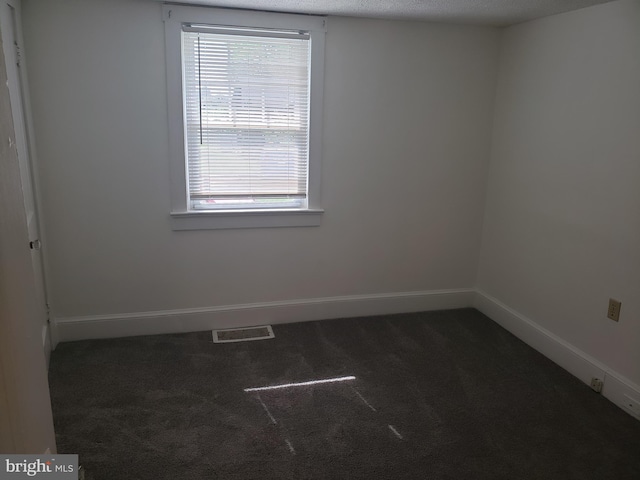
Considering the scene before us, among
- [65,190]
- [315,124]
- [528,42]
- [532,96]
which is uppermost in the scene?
[528,42]

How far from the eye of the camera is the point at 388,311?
3.75m

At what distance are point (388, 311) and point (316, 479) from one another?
1.91 metres

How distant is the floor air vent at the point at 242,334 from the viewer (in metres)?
3.24

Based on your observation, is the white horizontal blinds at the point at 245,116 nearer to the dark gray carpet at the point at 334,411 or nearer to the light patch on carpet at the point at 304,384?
the dark gray carpet at the point at 334,411

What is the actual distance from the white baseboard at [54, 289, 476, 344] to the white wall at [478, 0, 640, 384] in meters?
0.59

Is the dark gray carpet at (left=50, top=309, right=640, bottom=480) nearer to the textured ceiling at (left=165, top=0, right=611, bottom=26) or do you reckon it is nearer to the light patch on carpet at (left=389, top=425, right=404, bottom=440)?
the light patch on carpet at (left=389, top=425, right=404, bottom=440)

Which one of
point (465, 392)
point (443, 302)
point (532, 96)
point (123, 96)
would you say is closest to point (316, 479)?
point (465, 392)

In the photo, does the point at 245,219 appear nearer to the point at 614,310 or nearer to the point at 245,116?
the point at 245,116

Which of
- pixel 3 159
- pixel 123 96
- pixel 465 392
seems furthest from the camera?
pixel 123 96

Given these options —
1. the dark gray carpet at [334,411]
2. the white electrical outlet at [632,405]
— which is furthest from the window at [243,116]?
the white electrical outlet at [632,405]

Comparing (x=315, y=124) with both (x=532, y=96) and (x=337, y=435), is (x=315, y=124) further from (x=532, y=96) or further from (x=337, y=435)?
(x=337, y=435)

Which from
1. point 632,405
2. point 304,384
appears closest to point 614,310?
point 632,405

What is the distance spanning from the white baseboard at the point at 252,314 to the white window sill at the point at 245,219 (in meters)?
0.62

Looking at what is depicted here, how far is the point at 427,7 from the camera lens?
9.20 ft
